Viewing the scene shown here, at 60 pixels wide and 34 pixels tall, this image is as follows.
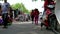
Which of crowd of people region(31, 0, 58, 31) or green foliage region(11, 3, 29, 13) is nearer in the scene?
crowd of people region(31, 0, 58, 31)

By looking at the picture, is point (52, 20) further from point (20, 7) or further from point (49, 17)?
point (20, 7)

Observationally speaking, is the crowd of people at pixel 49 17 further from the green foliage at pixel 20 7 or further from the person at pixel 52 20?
the green foliage at pixel 20 7

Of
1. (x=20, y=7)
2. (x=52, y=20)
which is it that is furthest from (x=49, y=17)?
(x=20, y=7)

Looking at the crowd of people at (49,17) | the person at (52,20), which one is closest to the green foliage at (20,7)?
the crowd of people at (49,17)

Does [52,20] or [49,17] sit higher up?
[49,17]

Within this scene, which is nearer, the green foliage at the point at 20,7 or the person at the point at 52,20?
the person at the point at 52,20

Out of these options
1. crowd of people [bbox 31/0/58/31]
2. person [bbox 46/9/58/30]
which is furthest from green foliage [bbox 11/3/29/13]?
person [bbox 46/9/58/30]

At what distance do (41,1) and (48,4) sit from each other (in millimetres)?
26456

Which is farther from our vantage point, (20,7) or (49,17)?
(20,7)

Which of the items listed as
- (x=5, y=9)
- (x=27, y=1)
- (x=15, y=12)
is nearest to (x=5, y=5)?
(x=5, y=9)

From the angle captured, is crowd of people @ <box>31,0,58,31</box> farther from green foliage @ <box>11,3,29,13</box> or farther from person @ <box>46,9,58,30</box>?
green foliage @ <box>11,3,29,13</box>

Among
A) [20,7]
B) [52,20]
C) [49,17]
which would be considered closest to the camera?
[52,20]

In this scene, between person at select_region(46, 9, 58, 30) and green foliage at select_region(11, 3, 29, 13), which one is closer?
person at select_region(46, 9, 58, 30)

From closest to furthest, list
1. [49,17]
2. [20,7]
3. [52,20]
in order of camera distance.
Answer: [52,20] → [49,17] → [20,7]
